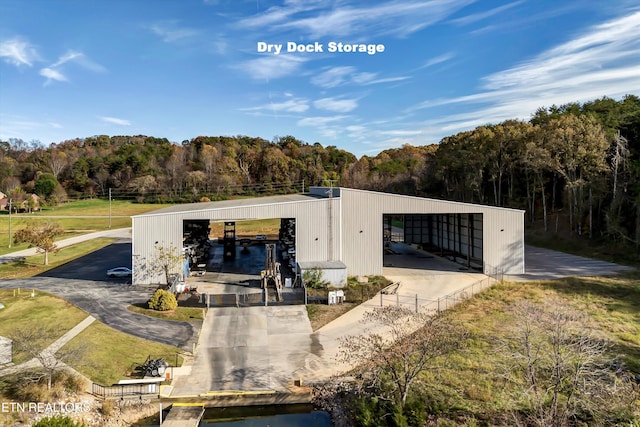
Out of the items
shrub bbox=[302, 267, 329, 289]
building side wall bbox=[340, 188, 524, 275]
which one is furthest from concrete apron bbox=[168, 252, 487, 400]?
building side wall bbox=[340, 188, 524, 275]

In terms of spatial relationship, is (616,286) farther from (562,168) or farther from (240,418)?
(240,418)

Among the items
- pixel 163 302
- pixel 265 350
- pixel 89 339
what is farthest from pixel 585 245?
pixel 89 339

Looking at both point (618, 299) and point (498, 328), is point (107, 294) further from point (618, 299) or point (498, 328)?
point (618, 299)

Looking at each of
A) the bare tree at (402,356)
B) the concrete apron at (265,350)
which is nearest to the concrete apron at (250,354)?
the concrete apron at (265,350)

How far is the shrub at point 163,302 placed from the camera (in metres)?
20.7

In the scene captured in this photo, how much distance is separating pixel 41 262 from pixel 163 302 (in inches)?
816

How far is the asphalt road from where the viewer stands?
18.1m

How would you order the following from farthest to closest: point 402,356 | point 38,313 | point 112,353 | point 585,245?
point 585,245 < point 38,313 < point 112,353 < point 402,356

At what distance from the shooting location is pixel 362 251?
2758cm

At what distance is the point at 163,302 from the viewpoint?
68.0ft

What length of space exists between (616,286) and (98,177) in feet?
301

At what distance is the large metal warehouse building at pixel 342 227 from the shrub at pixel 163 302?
4860 mm

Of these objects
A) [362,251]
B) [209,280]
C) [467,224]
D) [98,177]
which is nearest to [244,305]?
[209,280]

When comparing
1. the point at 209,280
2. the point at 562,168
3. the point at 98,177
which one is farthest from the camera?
the point at 98,177
